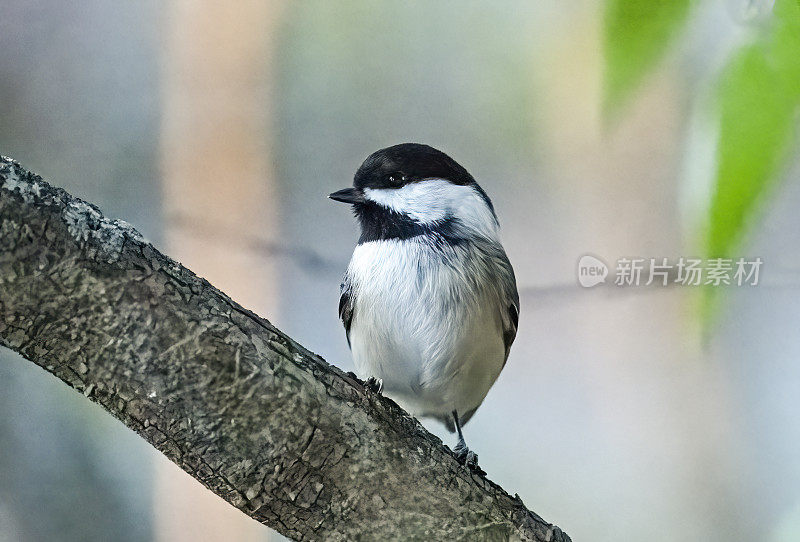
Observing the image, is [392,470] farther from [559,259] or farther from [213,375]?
[559,259]

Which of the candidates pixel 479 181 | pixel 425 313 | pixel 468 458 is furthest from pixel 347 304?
pixel 479 181

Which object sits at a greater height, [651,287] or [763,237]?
[763,237]

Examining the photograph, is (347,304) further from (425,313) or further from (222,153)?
(222,153)

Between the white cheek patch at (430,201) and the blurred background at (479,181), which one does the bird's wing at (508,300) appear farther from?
the blurred background at (479,181)

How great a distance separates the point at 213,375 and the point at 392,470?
17 centimetres

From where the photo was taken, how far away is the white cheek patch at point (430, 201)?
2.98ft

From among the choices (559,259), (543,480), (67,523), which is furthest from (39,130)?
(543,480)

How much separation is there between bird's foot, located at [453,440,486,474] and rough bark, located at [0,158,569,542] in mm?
67

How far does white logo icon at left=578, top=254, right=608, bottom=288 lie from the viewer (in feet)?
4.28

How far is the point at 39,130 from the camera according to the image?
122cm

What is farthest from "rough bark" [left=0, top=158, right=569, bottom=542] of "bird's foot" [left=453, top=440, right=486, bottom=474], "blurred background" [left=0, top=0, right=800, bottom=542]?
"blurred background" [left=0, top=0, right=800, bottom=542]

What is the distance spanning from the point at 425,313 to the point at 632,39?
645mm

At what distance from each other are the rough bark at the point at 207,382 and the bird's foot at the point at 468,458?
7cm

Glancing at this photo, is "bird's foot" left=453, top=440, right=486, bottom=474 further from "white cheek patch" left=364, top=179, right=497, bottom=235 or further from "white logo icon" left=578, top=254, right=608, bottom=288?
"white logo icon" left=578, top=254, right=608, bottom=288
